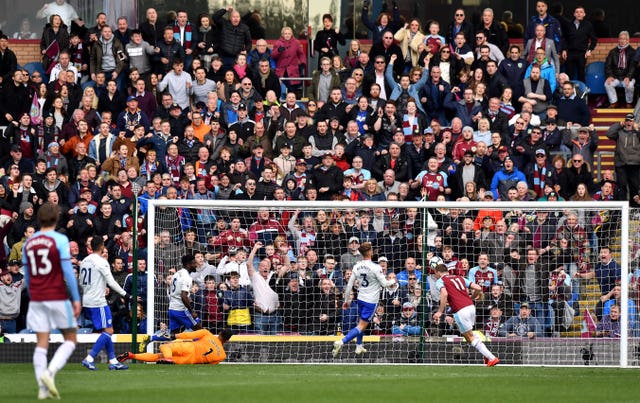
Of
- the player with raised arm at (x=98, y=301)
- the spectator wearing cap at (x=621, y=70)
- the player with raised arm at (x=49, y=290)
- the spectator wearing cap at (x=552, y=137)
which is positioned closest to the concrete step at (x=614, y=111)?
the spectator wearing cap at (x=621, y=70)

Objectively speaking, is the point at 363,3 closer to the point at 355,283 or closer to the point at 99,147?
the point at 99,147

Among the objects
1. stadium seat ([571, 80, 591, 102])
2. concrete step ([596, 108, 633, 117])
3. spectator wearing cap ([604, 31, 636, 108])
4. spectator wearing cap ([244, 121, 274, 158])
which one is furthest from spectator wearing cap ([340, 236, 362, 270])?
spectator wearing cap ([604, 31, 636, 108])

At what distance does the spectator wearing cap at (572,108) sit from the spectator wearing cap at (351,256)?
5.83 metres

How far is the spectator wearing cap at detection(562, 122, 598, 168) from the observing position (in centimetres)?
2228

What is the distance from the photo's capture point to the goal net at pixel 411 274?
58.3 ft

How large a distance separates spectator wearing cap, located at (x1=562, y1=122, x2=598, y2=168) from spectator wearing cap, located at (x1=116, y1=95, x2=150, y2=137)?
754cm

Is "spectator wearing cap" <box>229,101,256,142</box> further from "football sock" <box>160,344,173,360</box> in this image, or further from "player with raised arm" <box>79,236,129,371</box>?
"player with raised arm" <box>79,236,129,371</box>

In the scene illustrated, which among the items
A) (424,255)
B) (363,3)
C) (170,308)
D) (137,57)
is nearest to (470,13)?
(363,3)

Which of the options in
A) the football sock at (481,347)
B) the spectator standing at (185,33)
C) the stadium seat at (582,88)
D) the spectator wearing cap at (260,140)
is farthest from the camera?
the spectator standing at (185,33)

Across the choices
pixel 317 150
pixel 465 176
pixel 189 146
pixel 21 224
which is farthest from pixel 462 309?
pixel 21 224

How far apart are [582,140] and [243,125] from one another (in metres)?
6.04

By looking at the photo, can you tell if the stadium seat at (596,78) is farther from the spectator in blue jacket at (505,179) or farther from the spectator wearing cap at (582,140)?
the spectator in blue jacket at (505,179)

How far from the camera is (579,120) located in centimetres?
2302

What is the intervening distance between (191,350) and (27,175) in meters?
6.28
